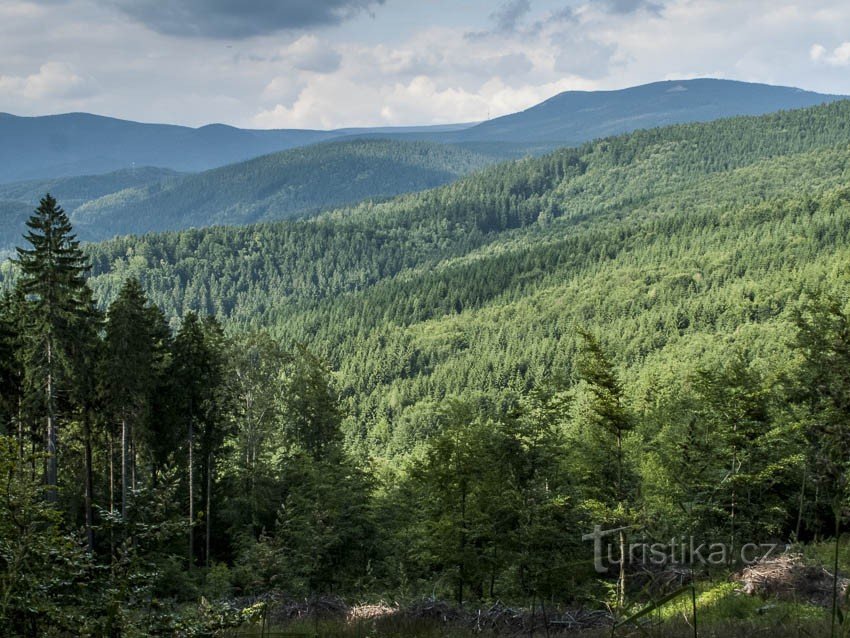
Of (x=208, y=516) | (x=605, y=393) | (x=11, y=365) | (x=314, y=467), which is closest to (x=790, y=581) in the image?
Answer: (x=605, y=393)

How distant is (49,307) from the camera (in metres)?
26.7

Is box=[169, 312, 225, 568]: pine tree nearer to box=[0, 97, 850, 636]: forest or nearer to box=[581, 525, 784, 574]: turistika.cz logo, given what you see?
box=[0, 97, 850, 636]: forest

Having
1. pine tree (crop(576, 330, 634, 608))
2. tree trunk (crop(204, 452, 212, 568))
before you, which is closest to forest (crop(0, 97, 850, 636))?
pine tree (crop(576, 330, 634, 608))

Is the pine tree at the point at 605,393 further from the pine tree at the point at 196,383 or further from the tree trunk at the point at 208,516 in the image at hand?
the tree trunk at the point at 208,516

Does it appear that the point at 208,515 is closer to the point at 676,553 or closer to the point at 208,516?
the point at 208,516

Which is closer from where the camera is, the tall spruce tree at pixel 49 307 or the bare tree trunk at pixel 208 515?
the tall spruce tree at pixel 49 307

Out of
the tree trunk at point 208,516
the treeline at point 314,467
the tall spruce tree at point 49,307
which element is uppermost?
the tall spruce tree at point 49,307

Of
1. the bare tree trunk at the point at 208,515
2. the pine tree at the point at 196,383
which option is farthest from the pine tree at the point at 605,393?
the bare tree trunk at the point at 208,515

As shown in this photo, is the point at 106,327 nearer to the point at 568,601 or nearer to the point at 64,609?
the point at 568,601

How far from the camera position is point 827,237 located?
176m

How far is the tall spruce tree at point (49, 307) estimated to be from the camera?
26.7 meters

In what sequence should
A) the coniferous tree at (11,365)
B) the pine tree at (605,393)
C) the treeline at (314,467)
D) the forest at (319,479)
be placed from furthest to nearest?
1. the coniferous tree at (11,365)
2. the pine tree at (605,393)
3. the treeline at (314,467)
4. the forest at (319,479)

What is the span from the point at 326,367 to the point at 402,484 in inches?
424

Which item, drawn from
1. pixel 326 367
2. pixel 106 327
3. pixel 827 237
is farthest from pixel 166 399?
pixel 827 237
